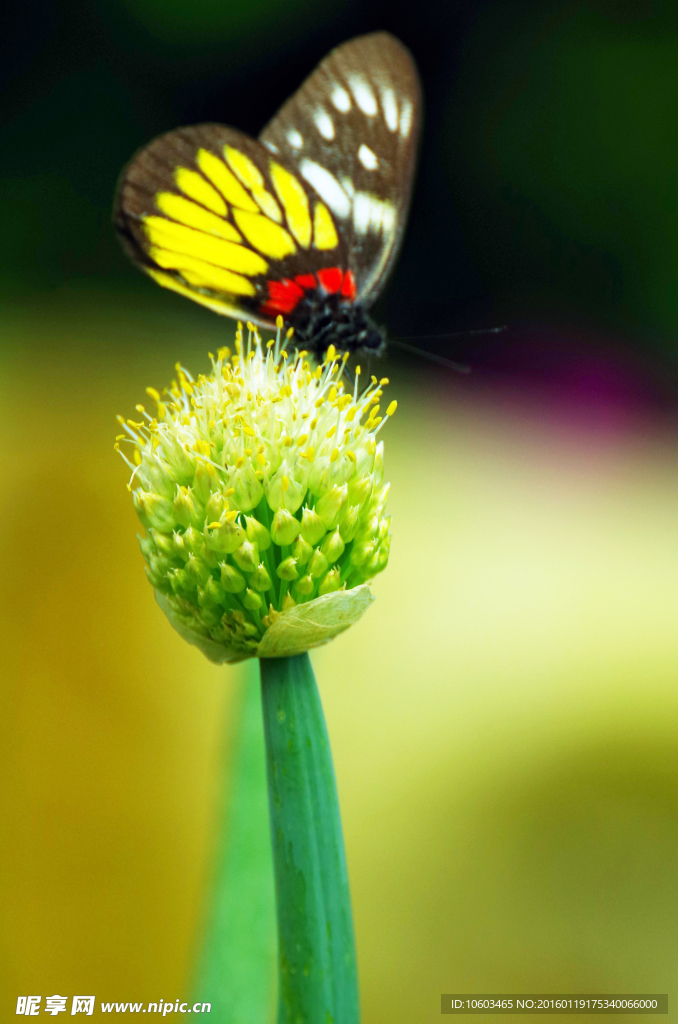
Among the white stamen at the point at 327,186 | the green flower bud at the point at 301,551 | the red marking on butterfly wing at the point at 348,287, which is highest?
the white stamen at the point at 327,186

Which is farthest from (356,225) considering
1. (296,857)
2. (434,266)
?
(434,266)

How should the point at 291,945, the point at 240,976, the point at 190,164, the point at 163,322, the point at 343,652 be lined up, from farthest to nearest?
the point at 163,322 < the point at 343,652 < the point at 190,164 < the point at 240,976 < the point at 291,945

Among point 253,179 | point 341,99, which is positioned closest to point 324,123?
point 341,99

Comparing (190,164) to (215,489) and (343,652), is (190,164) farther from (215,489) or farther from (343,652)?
(343,652)

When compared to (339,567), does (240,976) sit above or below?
below

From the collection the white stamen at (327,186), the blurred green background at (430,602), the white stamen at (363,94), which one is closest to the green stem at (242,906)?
the blurred green background at (430,602)

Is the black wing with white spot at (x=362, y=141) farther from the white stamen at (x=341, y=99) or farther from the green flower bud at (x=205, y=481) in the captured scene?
the green flower bud at (x=205, y=481)

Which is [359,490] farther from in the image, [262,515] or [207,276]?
[207,276]
